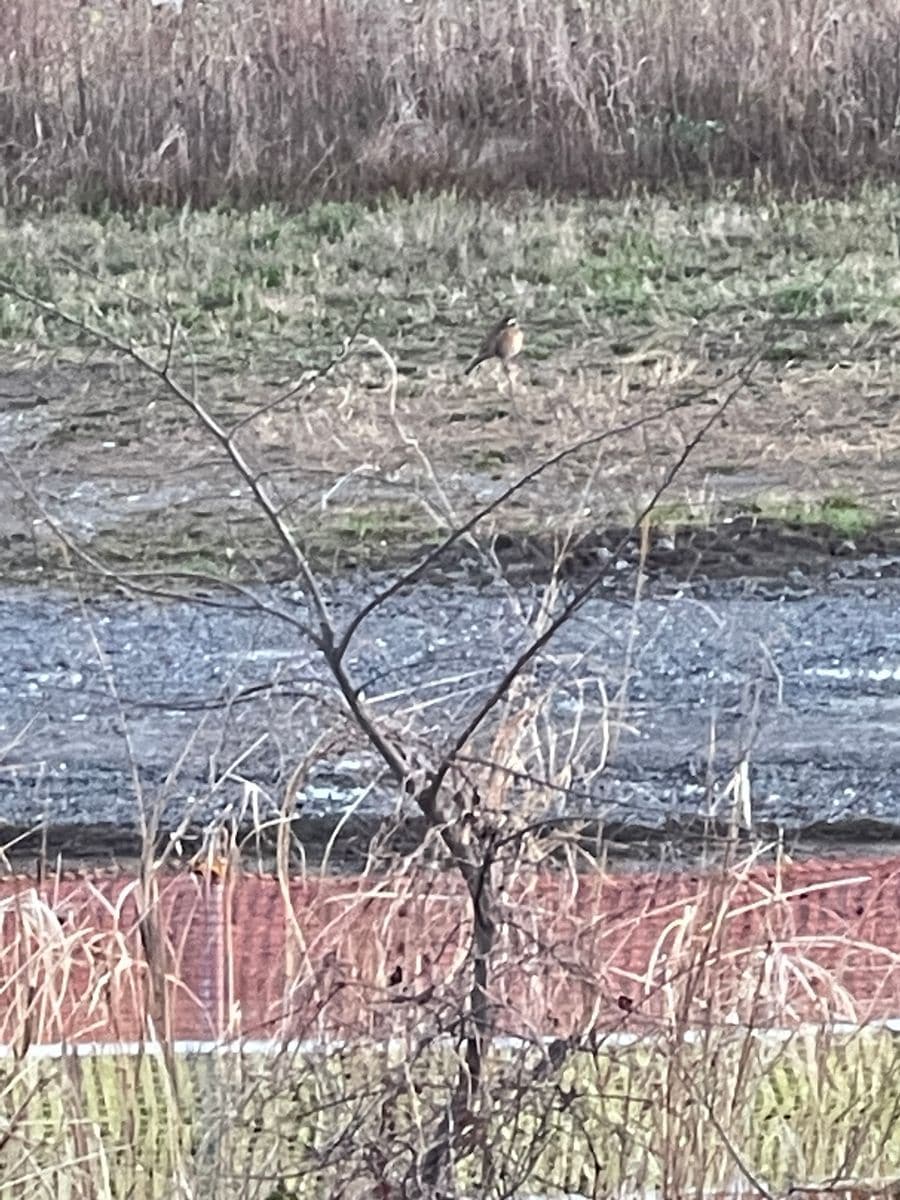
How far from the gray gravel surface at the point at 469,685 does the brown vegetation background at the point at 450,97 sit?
3.52 feet

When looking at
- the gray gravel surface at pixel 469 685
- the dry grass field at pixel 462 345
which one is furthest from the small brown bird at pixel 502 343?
the gray gravel surface at pixel 469 685

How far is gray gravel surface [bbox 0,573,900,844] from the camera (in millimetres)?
2025

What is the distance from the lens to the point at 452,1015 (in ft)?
3.65

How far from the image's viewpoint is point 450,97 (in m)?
3.51

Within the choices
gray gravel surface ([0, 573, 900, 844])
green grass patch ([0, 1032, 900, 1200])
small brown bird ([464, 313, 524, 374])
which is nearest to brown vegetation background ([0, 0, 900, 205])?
small brown bird ([464, 313, 524, 374])

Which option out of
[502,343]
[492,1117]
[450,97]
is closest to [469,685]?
[492,1117]

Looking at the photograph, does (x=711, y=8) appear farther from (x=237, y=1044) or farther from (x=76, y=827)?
(x=237, y=1044)

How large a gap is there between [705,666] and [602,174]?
1370 millimetres

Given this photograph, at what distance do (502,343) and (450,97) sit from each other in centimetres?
42

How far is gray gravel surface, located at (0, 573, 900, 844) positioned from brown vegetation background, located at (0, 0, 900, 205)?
1074mm

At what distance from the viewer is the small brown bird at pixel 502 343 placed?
11.1 ft

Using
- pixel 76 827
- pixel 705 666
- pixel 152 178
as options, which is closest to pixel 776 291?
pixel 152 178

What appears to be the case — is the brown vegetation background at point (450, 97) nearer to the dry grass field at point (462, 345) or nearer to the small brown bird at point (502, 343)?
the dry grass field at point (462, 345)

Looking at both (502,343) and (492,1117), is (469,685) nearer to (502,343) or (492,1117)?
(492,1117)
